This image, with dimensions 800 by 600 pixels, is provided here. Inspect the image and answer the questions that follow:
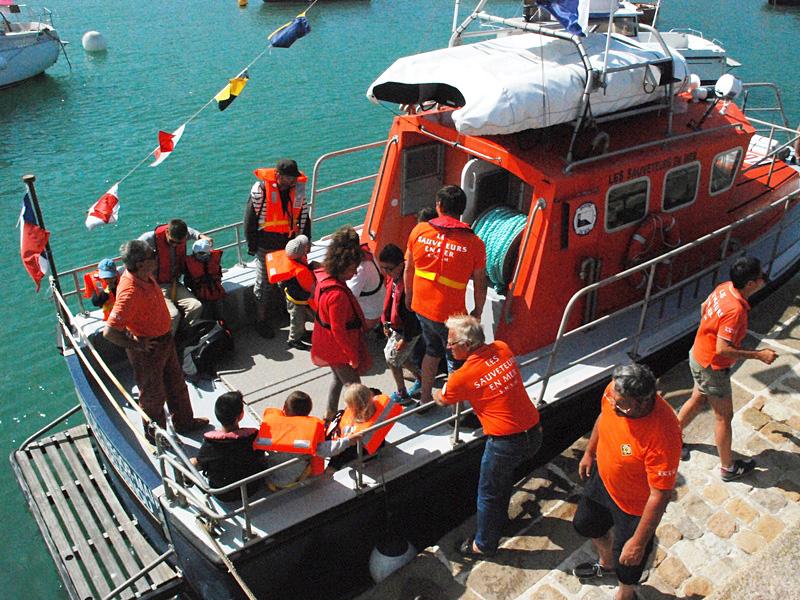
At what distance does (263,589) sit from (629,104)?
15.6 feet

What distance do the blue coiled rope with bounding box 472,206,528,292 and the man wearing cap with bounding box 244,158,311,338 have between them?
1768mm

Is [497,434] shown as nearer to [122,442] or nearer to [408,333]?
[408,333]

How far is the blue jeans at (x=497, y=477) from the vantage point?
483 centimetres

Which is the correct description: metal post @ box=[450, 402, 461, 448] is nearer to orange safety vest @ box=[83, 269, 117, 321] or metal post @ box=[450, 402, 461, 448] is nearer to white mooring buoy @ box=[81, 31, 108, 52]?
orange safety vest @ box=[83, 269, 117, 321]

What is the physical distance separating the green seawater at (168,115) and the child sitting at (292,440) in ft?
11.3

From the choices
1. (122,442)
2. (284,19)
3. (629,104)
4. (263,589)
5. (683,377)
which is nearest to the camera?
(263,589)

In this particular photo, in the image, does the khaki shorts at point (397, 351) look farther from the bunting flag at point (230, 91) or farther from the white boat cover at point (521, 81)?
the bunting flag at point (230, 91)

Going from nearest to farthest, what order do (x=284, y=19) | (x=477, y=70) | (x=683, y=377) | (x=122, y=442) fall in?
(x=122, y=442), (x=477, y=70), (x=683, y=377), (x=284, y=19)

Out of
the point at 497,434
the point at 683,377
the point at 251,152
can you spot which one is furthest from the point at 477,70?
the point at 251,152

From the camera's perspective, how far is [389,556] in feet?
17.3

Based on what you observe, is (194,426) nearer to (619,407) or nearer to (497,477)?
(497,477)

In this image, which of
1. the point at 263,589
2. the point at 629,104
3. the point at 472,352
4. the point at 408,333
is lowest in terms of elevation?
the point at 263,589

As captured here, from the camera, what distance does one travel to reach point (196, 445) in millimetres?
5879

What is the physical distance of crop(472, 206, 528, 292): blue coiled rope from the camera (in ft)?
20.7
